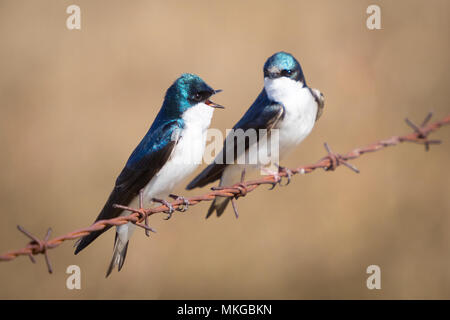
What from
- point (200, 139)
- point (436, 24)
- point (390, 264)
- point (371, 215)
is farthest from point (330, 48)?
point (200, 139)

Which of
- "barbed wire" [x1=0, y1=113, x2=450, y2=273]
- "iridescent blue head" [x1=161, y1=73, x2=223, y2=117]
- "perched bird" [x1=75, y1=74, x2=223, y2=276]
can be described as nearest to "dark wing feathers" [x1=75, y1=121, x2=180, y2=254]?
"perched bird" [x1=75, y1=74, x2=223, y2=276]

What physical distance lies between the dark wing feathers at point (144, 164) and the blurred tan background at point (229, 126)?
100 inches

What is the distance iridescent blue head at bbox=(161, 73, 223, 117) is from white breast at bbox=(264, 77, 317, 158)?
0.46 m

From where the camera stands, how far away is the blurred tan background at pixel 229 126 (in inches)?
217

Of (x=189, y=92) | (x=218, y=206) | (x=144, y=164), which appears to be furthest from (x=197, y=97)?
(x=218, y=206)

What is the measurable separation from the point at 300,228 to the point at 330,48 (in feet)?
6.64

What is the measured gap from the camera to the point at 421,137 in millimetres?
2467

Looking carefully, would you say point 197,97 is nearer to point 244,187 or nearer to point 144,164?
point 144,164

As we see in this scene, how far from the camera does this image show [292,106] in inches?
125

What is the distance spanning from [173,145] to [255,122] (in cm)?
56

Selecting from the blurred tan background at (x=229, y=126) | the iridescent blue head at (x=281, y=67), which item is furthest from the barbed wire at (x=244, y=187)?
the blurred tan background at (x=229, y=126)

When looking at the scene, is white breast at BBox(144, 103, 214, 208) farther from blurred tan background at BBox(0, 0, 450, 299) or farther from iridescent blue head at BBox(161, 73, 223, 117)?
blurred tan background at BBox(0, 0, 450, 299)

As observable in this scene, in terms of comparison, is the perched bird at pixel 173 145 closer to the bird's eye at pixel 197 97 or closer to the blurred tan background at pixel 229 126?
the bird's eye at pixel 197 97

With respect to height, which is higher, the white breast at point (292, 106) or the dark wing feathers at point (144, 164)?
the white breast at point (292, 106)
